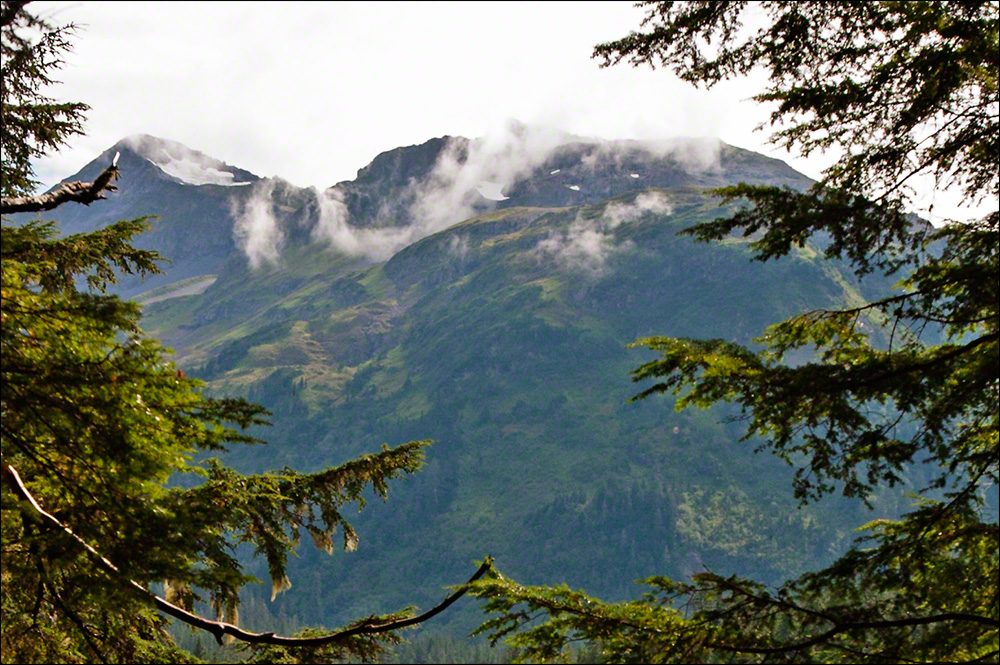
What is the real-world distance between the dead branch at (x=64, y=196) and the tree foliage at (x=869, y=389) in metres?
5.01

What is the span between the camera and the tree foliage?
7789 millimetres

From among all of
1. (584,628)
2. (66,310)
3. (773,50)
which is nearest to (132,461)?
(66,310)

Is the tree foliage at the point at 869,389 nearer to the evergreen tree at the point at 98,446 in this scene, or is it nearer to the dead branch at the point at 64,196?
the evergreen tree at the point at 98,446

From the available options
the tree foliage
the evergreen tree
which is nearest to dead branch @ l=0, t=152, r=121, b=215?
the evergreen tree

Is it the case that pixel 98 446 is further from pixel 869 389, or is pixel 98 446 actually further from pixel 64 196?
pixel 869 389

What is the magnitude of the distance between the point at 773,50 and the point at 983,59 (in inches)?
103

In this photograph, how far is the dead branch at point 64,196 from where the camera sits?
229 inches

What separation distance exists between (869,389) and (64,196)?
7.71 meters

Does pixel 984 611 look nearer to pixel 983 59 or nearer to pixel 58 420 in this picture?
pixel 983 59

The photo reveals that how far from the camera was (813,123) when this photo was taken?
377 inches

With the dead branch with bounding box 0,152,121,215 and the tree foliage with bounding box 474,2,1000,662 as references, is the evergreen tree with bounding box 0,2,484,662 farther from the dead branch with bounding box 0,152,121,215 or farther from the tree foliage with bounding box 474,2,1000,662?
the tree foliage with bounding box 474,2,1000,662

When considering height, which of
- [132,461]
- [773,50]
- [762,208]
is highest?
[773,50]

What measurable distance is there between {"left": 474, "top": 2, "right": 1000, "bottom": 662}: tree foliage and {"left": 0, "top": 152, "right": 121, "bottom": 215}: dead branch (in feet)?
16.4

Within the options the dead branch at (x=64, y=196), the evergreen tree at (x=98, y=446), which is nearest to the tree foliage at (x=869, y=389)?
the evergreen tree at (x=98, y=446)
